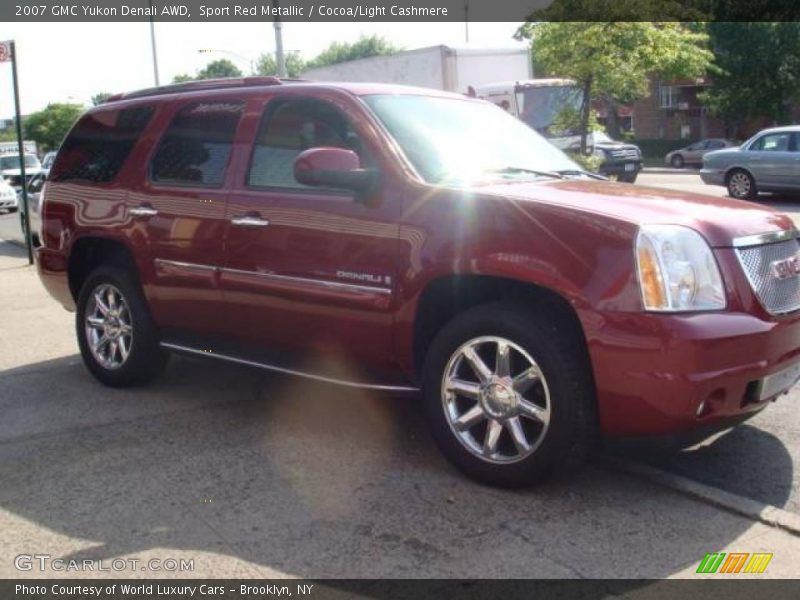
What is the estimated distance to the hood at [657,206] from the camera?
12.5ft

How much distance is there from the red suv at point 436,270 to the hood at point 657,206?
0.02m

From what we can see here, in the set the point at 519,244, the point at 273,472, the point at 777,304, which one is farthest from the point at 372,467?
the point at 777,304

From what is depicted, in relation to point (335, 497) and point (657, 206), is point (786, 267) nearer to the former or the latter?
point (657, 206)

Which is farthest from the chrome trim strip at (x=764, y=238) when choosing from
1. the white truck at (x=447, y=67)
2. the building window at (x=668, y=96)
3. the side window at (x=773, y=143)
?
the building window at (x=668, y=96)

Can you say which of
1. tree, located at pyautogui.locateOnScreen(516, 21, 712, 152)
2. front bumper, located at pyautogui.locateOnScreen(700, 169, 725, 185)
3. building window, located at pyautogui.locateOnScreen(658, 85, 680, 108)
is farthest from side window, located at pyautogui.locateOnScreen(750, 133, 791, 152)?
building window, located at pyautogui.locateOnScreen(658, 85, 680, 108)

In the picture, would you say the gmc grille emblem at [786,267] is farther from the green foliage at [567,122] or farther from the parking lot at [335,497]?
the green foliage at [567,122]

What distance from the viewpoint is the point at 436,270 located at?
4156 millimetres

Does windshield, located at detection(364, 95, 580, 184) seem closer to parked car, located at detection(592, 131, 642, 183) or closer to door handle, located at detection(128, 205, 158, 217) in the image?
door handle, located at detection(128, 205, 158, 217)

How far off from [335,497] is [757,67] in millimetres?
41866

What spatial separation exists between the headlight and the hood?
0.21 ft

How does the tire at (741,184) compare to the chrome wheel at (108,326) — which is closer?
the chrome wheel at (108,326)

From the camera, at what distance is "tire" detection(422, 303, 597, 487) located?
12.6 ft

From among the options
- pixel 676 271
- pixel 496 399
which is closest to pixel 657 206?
pixel 676 271

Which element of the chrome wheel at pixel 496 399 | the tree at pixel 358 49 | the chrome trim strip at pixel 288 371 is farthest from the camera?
the tree at pixel 358 49
